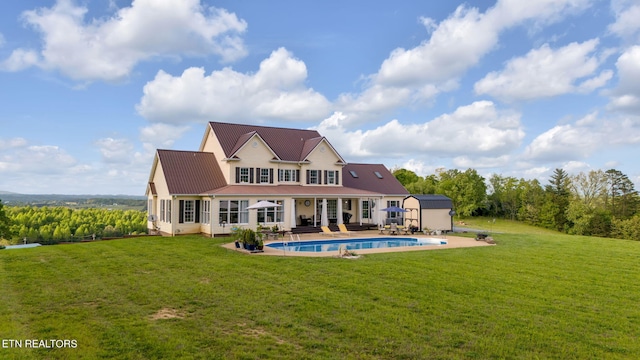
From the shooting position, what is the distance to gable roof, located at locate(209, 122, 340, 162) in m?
29.2

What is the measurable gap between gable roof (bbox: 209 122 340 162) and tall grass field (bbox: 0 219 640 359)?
14994 mm

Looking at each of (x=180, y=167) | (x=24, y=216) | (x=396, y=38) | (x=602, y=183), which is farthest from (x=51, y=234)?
(x=602, y=183)

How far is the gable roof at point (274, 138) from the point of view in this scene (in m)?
29.2

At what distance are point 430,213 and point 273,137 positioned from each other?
14.2 m

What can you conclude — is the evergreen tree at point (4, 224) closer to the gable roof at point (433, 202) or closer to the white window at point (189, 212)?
the white window at point (189, 212)

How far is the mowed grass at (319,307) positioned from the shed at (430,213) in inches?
545

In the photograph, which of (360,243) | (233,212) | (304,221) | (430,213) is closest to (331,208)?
(304,221)

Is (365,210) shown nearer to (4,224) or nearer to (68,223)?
(4,224)

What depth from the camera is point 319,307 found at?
8.71m

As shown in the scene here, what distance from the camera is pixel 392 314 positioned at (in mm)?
8242

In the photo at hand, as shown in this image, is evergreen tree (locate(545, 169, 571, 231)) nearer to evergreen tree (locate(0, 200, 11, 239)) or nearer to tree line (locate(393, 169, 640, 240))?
tree line (locate(393, 169, 640, 240))

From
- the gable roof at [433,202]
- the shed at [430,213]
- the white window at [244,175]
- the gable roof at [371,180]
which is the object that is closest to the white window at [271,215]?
the white window at [244,175]

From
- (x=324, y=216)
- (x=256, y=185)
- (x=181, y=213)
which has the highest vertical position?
(x=256, y=185)

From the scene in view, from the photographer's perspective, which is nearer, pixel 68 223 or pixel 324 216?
pixel 324 216
